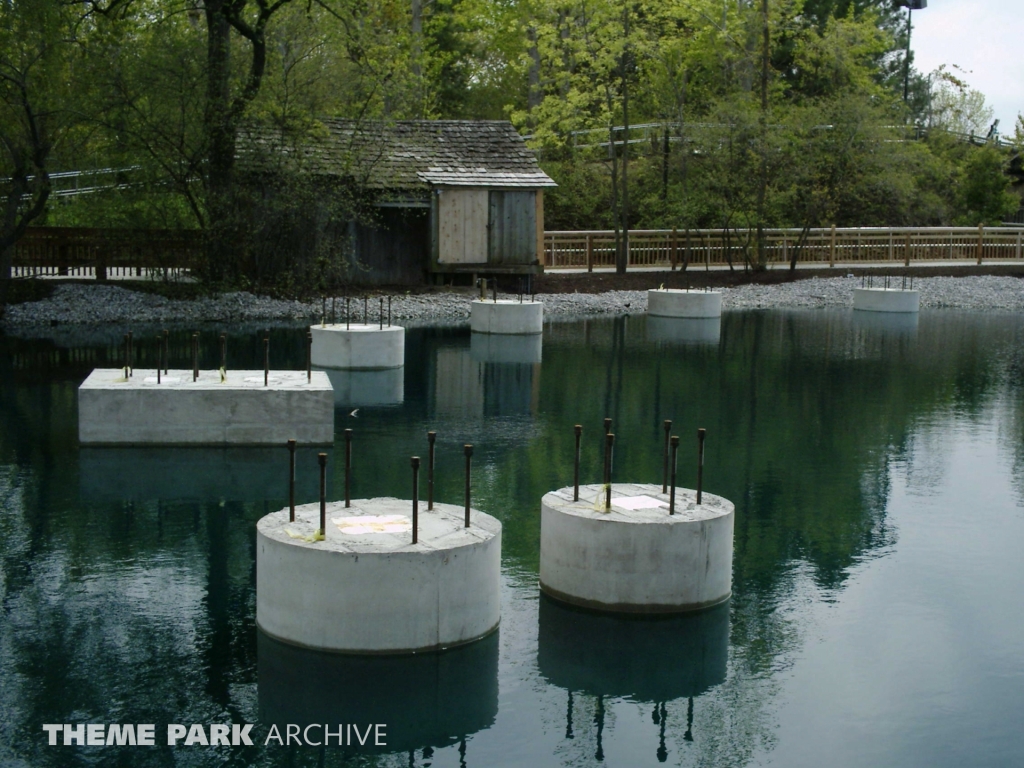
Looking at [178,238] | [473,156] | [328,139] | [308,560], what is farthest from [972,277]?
[308,560]

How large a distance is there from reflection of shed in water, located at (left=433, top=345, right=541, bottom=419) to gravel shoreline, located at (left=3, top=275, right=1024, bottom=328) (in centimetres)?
709

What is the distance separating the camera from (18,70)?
2748cm

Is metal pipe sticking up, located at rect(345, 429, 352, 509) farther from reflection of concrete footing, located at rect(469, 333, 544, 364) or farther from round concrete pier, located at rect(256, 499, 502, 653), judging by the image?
reflection of concrete footing, located at rect(469, 333, 544, 364)

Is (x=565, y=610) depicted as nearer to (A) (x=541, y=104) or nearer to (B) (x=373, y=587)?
(B) (x=373, y=587)

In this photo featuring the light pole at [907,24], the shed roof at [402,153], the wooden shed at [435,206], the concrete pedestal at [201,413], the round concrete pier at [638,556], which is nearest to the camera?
the round concrete pier at [638,556]

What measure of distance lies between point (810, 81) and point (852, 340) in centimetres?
2878

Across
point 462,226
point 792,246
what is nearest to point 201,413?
point 462,226

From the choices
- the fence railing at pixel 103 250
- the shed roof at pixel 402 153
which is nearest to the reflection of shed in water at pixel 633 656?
the shed roof at pixel 402 153

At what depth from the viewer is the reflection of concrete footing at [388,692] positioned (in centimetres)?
837

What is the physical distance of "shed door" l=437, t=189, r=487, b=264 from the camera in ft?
116

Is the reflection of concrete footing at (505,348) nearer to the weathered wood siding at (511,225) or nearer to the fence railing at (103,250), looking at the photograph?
the weathered wood siding at (511,225)

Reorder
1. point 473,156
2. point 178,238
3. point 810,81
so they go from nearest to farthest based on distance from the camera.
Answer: point 178,238, point 473,156, point 810,81

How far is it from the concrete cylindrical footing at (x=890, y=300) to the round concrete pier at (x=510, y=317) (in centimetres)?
1163

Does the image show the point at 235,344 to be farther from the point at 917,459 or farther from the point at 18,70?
the point at 917,459
